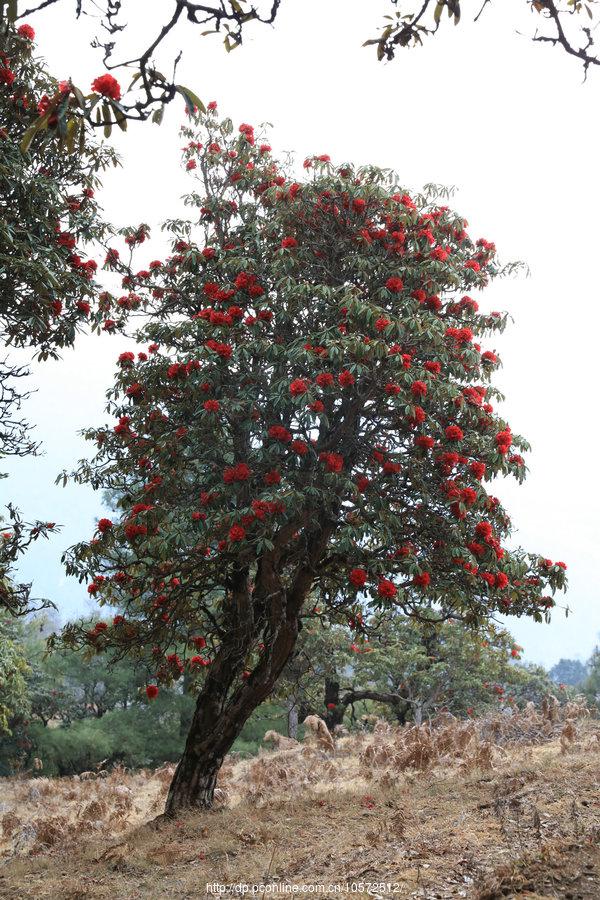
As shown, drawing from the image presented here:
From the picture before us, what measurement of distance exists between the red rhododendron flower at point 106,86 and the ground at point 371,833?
4.48 meters

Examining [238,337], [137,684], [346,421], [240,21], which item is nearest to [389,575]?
[346,421]

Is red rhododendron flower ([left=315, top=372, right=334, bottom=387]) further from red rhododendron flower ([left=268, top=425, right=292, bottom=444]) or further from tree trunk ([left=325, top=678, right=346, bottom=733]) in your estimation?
tree trunk ([left=325, top=678, right=346, bottom=733])

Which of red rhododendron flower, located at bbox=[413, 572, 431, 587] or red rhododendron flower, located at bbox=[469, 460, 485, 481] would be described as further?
red rhododendron flower, located at bbox=[469, 460, 485, 481]

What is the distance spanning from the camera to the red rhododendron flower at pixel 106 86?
2.67 meters

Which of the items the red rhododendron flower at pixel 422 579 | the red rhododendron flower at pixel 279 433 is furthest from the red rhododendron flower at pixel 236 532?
the red rhododendron flower at pixel 422 579

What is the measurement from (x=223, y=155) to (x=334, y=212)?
2670mm

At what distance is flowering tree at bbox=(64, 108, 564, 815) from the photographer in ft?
22.5

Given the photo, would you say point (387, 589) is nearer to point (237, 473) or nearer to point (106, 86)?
point (237, 473)

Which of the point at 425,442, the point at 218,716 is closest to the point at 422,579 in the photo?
the point at 425,442

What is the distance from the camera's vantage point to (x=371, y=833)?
600 cm

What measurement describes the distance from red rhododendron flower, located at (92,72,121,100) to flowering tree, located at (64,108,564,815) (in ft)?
12.8

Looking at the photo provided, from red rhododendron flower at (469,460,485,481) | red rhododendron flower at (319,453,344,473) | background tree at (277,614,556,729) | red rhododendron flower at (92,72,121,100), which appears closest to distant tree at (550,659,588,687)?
background tree at (277,614,556,729)

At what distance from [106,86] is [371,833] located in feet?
19.3

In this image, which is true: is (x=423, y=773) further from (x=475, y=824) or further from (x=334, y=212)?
(x=334, y=212)
